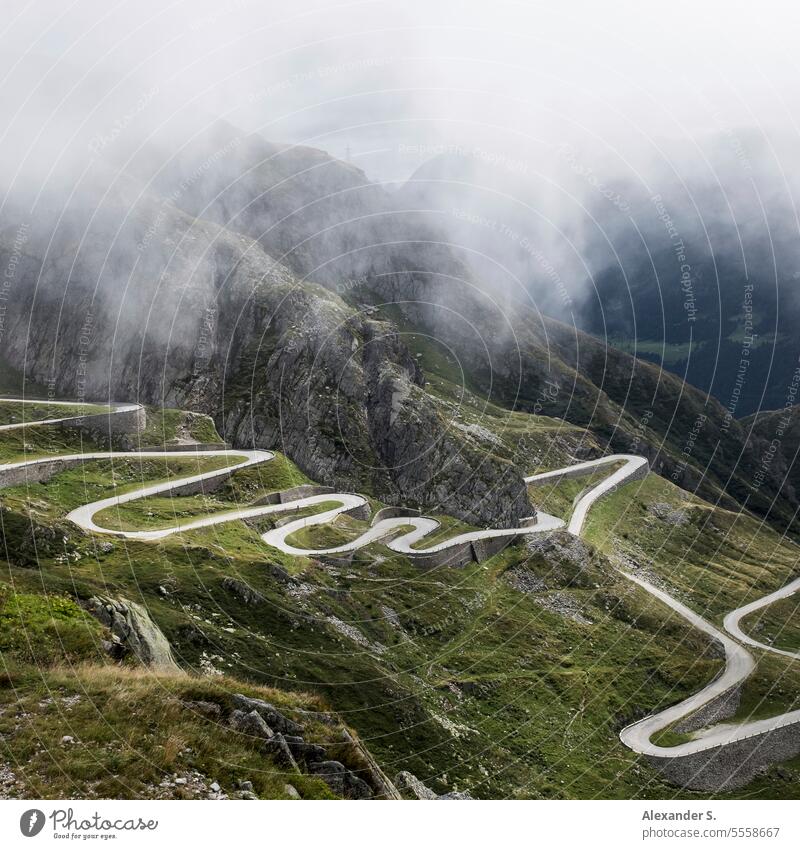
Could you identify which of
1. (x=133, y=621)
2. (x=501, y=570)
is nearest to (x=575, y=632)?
(x=501, y=570)

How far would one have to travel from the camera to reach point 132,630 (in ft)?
90.9

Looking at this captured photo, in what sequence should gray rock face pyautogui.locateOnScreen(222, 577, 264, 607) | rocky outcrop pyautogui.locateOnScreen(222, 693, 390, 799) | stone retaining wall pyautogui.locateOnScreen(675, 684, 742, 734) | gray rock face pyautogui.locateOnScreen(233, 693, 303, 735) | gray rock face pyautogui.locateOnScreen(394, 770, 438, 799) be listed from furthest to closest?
stone retaining wall pyautogui.locateOnScreen(675, 684, 742, 734)
gray rock face pyautogui.locateOnScreen(222, 577, 264, 607)
gray rock face pyautogui.locateOnScreen(394, 770, 438, 799)
gray rock face pyautogui.locateOnScreen(233, 693, 303, 735)
rocky outcrop pyautogui.locateOnScreen(222, 693, 390, 799)

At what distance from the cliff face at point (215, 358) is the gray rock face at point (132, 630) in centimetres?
8269

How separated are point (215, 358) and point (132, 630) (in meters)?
109

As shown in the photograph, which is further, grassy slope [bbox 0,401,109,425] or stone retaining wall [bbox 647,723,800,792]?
grassy slope [bbox 0,401,109,425]

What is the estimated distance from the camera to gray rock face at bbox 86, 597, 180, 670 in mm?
26906

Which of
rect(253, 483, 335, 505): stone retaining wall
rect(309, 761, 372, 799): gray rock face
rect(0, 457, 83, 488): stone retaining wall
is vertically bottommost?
rect(253, 483, 335, 505): stone retaining wall

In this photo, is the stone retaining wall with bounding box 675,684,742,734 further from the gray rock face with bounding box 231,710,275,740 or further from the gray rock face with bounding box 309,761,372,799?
the gray rock face with bounding box 231,710,275,740

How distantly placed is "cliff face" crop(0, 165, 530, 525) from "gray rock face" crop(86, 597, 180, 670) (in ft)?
271

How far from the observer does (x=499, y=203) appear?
161 meters

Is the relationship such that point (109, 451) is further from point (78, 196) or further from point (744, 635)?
point (744, 635)

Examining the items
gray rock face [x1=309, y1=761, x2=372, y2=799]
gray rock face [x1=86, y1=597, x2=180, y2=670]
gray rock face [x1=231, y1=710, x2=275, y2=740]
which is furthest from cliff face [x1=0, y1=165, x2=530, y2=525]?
gray rock face [x1=231, y1=710, x2=275, y2=740]

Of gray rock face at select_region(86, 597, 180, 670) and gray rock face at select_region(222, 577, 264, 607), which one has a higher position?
gray rock face at select_region(86, 597, 180, 670)

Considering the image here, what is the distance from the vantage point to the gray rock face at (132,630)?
26.9m
